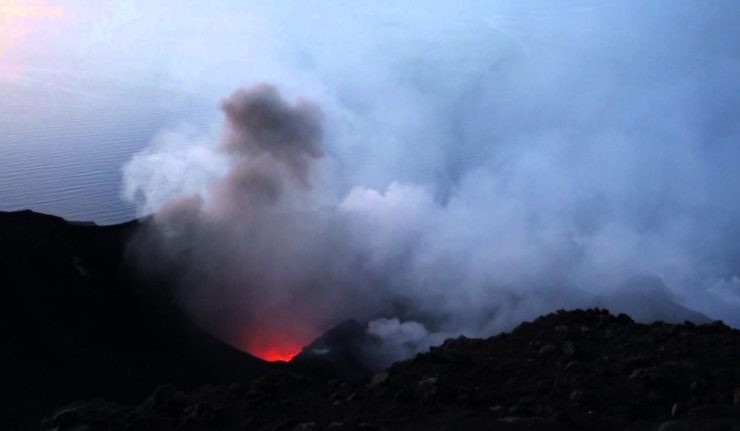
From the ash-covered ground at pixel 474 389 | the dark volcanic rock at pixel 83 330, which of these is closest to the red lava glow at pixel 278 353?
the dark volcanic rock at pixel 83 330

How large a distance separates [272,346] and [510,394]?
25.1m

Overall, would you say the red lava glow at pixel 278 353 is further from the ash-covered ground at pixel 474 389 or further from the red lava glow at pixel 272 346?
the ash-covered ground at pixel 474 389

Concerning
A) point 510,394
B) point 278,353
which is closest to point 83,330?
point 278,353

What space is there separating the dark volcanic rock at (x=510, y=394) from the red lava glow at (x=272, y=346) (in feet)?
71.6

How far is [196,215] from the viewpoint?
3844 cm

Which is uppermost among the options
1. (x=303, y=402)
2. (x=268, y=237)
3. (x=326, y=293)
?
(x=268, y=237)

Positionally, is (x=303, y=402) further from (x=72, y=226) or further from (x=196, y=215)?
(x=196, y=215)

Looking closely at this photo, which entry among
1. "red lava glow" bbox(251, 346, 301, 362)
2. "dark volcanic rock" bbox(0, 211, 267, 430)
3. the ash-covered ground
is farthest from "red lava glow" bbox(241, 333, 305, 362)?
the ash-covered ground

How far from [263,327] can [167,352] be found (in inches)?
407

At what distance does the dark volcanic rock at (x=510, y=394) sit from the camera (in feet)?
23.8

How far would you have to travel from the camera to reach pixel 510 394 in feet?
27.1

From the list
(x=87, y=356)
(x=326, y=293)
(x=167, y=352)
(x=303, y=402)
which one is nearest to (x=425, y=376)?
(x=303, y=402)

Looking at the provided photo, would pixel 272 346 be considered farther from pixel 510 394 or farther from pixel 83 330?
pixel 510 394

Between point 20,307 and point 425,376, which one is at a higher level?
point 20,307
